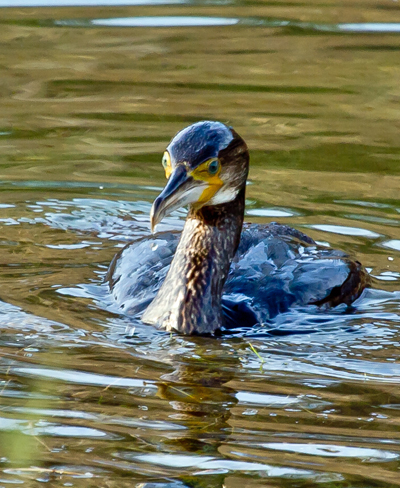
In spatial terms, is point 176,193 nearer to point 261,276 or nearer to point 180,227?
A: point 261,276

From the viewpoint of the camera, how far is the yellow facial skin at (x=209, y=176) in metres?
4.88

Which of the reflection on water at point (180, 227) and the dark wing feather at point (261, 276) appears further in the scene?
the dark wing feather at point (261, 276)

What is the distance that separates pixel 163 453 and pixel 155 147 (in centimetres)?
484

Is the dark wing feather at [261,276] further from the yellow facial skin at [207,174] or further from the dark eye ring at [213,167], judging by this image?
the dark eye ring at [213,167]

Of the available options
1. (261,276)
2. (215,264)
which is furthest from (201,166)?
(261,276)

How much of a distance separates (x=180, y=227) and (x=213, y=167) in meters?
2.10

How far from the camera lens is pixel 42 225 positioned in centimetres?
686

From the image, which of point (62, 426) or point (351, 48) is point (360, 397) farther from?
point (351, 48)

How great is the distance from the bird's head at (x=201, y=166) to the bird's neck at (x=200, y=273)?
6.0 inches

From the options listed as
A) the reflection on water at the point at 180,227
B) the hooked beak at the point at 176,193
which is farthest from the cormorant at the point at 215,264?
the reflection on water at the point at 180,227

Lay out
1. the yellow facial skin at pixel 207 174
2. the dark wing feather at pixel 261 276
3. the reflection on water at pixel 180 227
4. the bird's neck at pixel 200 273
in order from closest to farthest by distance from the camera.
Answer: the reflection on water at pixel 180 227
the yellow facial skin at pixel 207 174
the bird's neck at pixel 200 273
the dark wing feather at pixel 261 276

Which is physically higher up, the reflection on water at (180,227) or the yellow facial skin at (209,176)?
the yellow facial skin at (209,176)

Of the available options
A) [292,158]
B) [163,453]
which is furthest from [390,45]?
[163,453]

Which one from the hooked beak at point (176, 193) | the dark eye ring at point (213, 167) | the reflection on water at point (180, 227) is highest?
the dark eye ring at point (213, 167)
